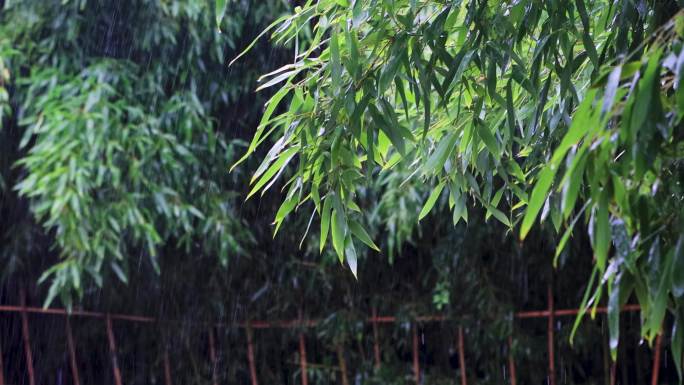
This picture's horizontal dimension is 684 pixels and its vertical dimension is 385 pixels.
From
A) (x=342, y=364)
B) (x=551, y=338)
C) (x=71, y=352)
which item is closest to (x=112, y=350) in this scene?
(x=71, y=352)

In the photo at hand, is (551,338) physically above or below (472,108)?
below

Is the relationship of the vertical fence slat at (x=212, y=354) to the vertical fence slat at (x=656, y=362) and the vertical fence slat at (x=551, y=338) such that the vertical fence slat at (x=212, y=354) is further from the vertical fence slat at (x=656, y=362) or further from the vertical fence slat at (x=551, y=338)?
the vertical fence slat at (x=656, y=362)

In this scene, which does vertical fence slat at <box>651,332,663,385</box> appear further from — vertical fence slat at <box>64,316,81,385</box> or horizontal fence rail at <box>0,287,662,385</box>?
vertical fence slat at <box>64,316,81,385</box>

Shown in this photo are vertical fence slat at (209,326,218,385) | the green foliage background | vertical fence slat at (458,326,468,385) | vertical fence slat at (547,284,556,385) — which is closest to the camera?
the green foliage background

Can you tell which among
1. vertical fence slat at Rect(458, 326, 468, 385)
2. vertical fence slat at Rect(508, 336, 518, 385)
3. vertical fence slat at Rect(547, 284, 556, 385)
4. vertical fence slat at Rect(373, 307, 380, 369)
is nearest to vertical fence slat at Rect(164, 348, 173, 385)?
vertical fence slat at Rect(373, 307, 380, 369)

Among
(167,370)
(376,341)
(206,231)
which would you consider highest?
(206,231)

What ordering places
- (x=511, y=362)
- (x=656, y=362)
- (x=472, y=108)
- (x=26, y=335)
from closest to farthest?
(x=472, y=108)
(x=656, y=362)
(x=511, y=362)
(x=26, y=335)

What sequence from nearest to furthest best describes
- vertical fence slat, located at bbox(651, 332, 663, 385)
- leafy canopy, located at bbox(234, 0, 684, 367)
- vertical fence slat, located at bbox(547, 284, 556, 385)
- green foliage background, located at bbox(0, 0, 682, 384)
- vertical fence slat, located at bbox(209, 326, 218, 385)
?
1. leafy canopy, located at bbox(234, 0, 684, 367)
2. green foliage background, located at bbox(0, 0, 682, 384)
3. vertical fence slat, located at bbox(651, 332, 663, 385)
4. vertical fence slat, located at bbox(547, 284, 556, 385)
5. vertical fence slat, located at bbox(209, 326, 218, 385)

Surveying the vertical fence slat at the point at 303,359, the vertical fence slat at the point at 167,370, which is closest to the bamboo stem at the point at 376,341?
the vertical fence slat at the point at 303,359

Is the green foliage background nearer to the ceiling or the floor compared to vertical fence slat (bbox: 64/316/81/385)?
nearer to the ceiling

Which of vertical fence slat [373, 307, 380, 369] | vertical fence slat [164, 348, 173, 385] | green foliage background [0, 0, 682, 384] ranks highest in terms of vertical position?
green foliage background [0, 0, 682, 384]

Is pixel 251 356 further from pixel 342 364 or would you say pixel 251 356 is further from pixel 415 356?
pixel 415 356

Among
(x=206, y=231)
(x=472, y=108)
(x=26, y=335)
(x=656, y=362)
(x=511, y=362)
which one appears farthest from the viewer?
(x=26, y=335)

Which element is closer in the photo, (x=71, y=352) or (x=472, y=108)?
(x=472, y=108)
